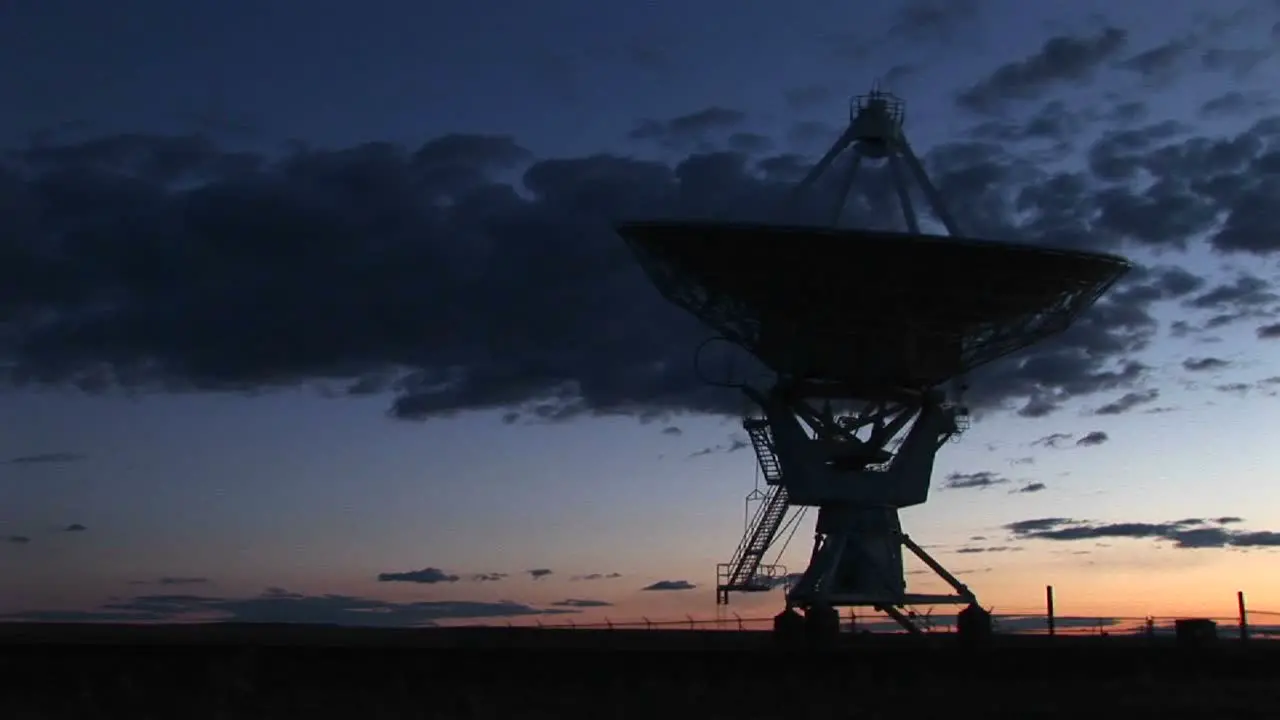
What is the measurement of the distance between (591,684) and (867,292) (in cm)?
2166

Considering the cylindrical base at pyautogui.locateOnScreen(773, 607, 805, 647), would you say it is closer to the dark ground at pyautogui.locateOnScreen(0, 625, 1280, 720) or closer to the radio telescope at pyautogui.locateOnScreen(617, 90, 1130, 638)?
the radio telescope at pyautogui.locateOnScreen(617, 90, 1130, 638)

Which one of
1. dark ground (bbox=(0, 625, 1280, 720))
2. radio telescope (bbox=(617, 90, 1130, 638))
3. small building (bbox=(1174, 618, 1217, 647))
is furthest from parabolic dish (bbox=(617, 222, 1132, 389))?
dark ground (bbox=(0, 625, 1280, 720))

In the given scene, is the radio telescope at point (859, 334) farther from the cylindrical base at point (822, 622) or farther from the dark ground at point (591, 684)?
the dark ground at point (591, 684)

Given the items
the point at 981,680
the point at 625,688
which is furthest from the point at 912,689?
the point at 625,688

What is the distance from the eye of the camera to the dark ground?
30500 millimetres

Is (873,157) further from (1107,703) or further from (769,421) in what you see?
(1107,703)

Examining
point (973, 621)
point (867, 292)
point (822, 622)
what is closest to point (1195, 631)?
point (973, 621)

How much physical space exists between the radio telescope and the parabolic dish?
47 millimetres

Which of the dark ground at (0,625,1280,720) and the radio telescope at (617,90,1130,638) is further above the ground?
the radio telescope at (617,90,1130,638)

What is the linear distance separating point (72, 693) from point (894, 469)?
31399 mm

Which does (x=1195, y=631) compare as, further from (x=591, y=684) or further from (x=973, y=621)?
(x=591, y=684)

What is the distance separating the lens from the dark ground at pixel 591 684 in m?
30.5

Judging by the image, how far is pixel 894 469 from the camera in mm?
56062

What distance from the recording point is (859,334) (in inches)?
2149
